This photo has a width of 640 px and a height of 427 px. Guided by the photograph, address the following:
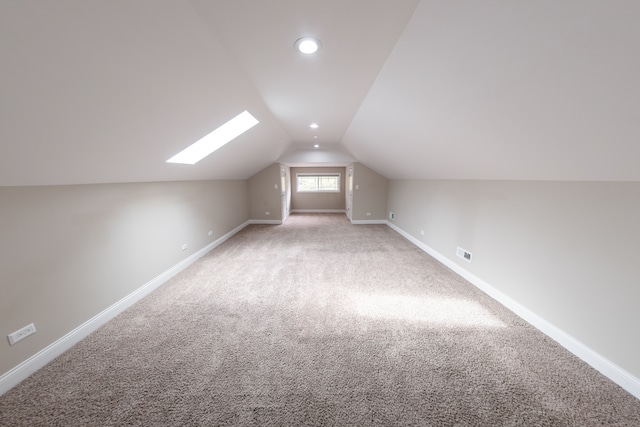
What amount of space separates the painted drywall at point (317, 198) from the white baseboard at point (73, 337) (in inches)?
223

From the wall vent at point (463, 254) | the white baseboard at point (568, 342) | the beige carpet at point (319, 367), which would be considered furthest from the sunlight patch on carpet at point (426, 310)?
the wall vent at point (463, 254)

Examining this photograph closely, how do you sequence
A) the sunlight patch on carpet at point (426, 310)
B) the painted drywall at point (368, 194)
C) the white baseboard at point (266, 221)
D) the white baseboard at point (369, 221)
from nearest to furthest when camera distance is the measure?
the sunlight patch on carpet at point (426, 310), the painted drywall at point (368, 194), the white baseboard at point (369, 221), the white baseboard at point (266, 221)

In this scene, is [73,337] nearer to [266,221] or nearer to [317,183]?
A: [266,221]

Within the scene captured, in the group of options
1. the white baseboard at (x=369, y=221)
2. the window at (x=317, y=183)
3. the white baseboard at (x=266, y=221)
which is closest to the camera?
the white baseboard at (x=369, y=221)

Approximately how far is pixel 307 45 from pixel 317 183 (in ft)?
23.4

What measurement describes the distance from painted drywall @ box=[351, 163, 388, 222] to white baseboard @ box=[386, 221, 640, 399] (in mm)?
3575

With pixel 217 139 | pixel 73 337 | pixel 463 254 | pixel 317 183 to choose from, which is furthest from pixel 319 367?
pixel 317 183

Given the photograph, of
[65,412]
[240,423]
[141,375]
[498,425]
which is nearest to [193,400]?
[240,423]

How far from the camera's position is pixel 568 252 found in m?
1.84

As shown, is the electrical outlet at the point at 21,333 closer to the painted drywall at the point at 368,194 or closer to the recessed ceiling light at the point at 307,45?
the recessed ceiling light at the point at 307,45

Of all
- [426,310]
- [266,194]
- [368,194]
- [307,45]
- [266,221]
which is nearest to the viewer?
[307,45]

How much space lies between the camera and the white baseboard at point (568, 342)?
149 cm

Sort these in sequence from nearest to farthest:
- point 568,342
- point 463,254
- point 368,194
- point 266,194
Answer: point 568,342
point 463,254
point 368,194
point 266,194

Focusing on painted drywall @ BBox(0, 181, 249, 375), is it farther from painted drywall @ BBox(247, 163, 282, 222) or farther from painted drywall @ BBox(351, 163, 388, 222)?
painted drywall @ BBox(351, 163, 388, 222)
